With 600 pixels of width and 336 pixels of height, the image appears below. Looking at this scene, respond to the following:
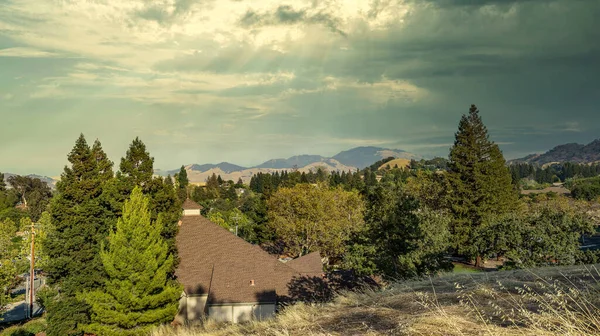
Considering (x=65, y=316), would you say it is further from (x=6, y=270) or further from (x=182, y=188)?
(x=182, y=188)

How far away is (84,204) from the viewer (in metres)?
29.3

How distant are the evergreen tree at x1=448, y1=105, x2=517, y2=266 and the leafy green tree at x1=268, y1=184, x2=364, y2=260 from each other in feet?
46.6

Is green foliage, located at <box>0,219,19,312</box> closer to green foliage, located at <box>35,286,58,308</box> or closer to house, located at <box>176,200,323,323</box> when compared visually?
green foliage, located at <box>35,286,58,308</box>

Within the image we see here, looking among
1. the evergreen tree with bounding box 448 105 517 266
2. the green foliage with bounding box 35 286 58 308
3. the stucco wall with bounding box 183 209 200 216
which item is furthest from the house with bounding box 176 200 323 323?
the evergreen tree with bounding box 448 105 517 266

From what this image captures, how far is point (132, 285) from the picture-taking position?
23047 mm

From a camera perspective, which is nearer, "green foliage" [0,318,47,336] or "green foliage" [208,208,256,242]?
"green foliage" [0,318,47,336]

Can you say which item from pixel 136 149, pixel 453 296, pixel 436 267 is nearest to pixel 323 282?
pixel 436 267

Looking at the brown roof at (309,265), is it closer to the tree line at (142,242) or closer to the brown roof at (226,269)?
the tree line at (142,242)

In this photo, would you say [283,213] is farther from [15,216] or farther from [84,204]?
[15,216]

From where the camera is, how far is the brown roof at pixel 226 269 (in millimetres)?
30047

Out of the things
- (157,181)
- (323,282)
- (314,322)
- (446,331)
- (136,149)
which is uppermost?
(136,149)

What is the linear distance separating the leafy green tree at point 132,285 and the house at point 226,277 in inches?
183

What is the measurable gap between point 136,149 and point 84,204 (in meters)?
5.76

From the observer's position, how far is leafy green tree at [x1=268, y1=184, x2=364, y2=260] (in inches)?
2282
